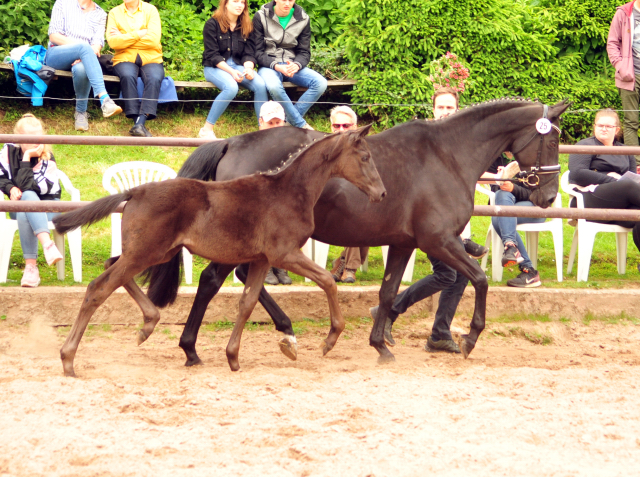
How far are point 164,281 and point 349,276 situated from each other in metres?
2.16

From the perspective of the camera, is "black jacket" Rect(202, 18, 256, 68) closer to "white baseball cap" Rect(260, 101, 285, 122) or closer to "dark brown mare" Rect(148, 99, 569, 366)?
"white baseball cap" Rect(260, 101, 285, 122)

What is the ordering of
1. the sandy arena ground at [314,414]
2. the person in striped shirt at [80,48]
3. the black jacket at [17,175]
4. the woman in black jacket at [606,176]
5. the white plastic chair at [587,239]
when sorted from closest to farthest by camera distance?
the sandy arena ground at [314,414], the black jacket at [17,175], the woman in black jacket at [606,176], the white plastic chair at [587,239], the person in striped shirt at [80,48]

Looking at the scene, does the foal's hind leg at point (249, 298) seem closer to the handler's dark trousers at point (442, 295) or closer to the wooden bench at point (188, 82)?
the handler's dark trousers at point (442, 295)

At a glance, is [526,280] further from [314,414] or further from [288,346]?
[314,414]

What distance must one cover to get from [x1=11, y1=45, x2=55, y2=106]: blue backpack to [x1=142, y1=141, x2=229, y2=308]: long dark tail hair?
Answer: 4.41 meters

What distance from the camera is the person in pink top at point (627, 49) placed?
937cm

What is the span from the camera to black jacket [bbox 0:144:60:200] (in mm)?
6398

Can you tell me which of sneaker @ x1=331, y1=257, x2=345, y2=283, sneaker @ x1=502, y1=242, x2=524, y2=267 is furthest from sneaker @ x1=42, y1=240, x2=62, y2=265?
sneaker @ x1=502, y1=242, x2=524, y2=267

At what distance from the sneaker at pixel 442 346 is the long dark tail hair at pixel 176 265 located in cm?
195

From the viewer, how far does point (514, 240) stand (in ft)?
22.3

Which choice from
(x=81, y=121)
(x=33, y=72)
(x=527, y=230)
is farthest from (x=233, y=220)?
(x=33, y=72)

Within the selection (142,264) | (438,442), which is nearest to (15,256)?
(142,264)

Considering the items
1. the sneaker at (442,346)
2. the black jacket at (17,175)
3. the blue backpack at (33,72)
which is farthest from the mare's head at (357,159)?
the blue backpack at (33,72)

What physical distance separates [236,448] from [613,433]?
5.80 feet
